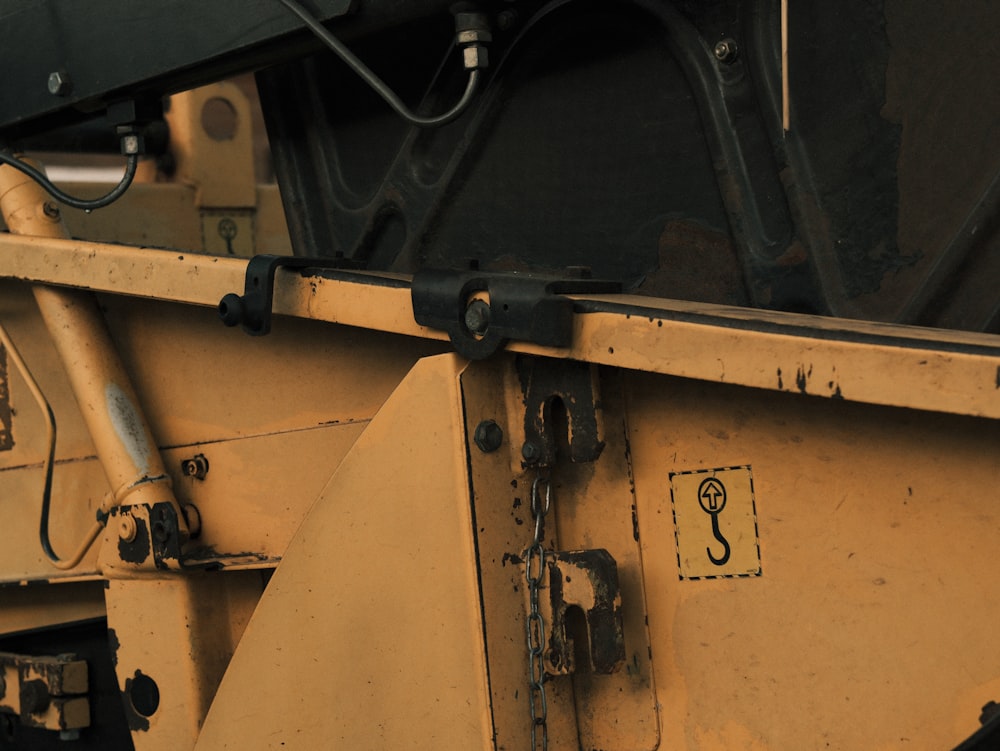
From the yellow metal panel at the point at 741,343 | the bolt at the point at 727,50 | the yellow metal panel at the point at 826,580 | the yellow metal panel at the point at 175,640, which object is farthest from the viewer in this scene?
the yellow metal panel at the point at 175,640

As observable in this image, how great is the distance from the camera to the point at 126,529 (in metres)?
1.96

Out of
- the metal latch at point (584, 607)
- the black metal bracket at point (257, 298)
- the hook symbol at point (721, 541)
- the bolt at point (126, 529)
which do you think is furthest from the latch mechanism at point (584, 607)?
the bolt at point (126, 529)

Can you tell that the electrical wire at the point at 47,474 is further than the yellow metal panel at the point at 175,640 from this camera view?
Yes

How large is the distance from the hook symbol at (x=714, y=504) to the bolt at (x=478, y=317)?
1.02 feet

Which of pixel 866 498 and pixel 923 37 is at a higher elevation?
pixel 923 37

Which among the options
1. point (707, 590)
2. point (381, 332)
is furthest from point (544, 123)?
point (707, 590)

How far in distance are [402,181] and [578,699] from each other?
89cm

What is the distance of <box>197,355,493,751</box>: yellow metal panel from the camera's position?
154 cm

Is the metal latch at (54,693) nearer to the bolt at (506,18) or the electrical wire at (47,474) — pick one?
the electrical wire at (47,474)

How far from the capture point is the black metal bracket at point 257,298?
172 cm

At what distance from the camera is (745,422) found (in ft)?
4.82

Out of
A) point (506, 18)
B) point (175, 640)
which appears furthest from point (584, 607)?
point (506, 18)

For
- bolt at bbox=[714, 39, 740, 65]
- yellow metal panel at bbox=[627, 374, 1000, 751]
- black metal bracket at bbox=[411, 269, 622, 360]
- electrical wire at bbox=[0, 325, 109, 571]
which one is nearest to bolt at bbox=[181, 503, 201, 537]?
electrical wire at bbox=[0, 325, 109, 571]

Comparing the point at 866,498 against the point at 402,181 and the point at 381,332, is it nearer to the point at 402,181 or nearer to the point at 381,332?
the point at 381,332
